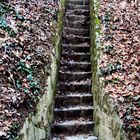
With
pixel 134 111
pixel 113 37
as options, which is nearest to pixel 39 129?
pixel 134 111

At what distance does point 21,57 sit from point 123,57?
2377 mm

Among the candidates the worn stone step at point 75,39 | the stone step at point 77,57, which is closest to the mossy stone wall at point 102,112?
the stone step at point 77,57

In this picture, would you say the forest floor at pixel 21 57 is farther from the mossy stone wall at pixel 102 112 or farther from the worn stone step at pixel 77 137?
the worn stone step at pixel 77 137

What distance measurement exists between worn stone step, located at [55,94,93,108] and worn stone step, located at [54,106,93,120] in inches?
7.8

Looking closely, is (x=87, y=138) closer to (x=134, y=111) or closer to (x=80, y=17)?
(x=134, y=111)

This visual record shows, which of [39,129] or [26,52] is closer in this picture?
[39,129]

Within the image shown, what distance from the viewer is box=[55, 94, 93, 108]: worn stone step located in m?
7.58

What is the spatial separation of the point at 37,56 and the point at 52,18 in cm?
236

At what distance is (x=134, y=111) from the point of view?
5.33 metres

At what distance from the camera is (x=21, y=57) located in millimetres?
6168

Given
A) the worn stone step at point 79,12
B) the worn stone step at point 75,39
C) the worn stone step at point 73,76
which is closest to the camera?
the worn stone step at point 73,76

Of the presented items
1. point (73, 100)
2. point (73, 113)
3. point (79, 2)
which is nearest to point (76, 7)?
point (79, 2)

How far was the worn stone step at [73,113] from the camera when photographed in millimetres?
7325

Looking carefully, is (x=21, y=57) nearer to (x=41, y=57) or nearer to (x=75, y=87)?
Result: (x=41, y=57)
